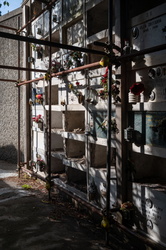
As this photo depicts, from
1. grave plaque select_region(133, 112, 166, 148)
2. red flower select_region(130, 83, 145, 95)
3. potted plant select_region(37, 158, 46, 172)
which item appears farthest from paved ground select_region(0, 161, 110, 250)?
red flower select_region(130, 83, 145, 95)

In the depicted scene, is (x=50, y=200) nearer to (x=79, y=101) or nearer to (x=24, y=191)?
(x=24, y=191)

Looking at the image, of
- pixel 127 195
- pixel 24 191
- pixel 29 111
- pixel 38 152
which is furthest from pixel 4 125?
pixel 127 195

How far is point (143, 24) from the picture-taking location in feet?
15.9

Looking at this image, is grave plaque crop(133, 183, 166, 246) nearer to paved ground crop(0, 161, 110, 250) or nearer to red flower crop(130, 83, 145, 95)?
paved ground crop(0, 161, 110, 250)

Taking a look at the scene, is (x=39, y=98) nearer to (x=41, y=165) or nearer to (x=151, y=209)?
(x=41, y=165)

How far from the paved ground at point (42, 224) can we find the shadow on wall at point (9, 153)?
5.28 metres

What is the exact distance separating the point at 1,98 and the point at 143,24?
11606 millimetres

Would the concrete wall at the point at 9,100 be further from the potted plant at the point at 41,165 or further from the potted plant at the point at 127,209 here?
the potted plant at the point at 127,209

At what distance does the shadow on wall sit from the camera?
13.6 metres

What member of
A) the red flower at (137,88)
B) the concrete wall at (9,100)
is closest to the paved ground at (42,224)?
the red flower at (137,88)

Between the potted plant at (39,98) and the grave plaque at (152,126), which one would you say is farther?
the potted plant at (39,98)

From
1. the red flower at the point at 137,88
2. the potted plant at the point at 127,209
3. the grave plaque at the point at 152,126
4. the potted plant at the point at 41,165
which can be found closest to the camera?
the grave plaque at the point at 152,126

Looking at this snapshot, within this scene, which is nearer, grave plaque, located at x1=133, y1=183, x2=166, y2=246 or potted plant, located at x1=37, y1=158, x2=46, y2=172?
grave plaque, located at x1=133, y1=183, x2=166, y2=246

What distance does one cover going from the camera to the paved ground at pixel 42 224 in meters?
5.02
